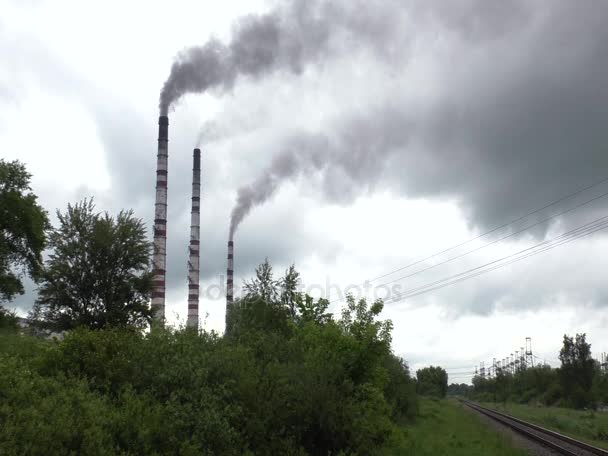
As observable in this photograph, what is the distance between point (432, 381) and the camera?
134125 mm

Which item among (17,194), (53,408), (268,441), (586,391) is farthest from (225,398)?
(586,391)

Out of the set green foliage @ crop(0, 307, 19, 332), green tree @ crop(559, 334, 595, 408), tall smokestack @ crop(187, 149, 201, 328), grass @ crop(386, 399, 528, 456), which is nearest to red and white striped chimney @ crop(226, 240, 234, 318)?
tall smokestack @ crop(187, 149, 201, 328)

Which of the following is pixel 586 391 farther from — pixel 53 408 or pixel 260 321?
pixel 53 408

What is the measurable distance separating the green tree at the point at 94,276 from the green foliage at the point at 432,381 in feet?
319

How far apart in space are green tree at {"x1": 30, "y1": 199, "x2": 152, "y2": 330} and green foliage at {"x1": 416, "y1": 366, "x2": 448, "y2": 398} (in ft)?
319

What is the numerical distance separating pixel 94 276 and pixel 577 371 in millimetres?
74591

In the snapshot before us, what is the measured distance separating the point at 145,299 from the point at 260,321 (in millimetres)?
7016

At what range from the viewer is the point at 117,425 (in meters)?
12.6

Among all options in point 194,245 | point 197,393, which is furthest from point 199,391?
point 194,245

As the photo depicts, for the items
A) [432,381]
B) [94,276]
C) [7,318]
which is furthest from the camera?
[432,381]

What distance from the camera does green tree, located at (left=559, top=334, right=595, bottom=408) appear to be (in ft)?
273

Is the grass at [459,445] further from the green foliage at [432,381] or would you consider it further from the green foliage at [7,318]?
the green foliage at [432,381]

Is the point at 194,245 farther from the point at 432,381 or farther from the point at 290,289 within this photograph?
the point at 432,381

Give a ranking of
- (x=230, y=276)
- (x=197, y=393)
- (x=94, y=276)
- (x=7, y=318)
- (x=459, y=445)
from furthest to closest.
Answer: (x=230, y=276) < (x=7, y=318) < (x=94, y=276) < (x=459, y=445) < (x=197, y=393)
